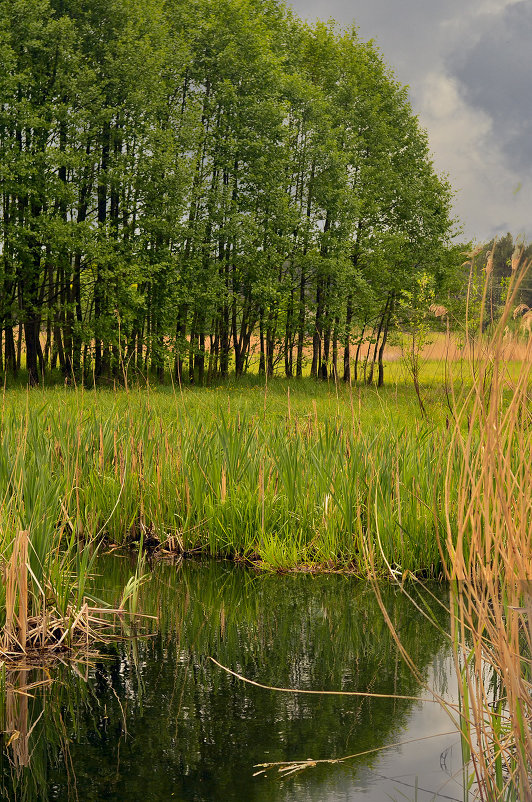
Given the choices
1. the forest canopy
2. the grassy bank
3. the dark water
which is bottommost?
the dark water

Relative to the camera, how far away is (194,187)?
25.9 metres

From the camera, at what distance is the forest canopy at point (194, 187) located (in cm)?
2225

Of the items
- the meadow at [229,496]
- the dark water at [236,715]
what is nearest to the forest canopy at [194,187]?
the meadow at [229,496]

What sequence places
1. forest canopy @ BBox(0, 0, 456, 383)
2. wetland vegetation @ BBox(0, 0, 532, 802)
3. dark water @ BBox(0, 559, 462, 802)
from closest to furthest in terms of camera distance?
1. wetland vegetation @ BBox(0, 0, 532, 802)
2. dark water @ BBox(0, 559, 462, 802)
3. forest canopy @ BBox(0, 0, 456, 383)

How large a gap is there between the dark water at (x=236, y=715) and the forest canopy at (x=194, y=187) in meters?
15.3

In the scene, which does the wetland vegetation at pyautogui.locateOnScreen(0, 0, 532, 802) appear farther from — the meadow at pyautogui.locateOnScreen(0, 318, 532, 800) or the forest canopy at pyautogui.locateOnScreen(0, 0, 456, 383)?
the forest canopy at pyautogui.locateOnScreen(0, 0, 456, 383)

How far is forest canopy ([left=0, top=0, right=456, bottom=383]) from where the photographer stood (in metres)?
22.2

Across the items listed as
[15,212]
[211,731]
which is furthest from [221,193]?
[211,731]

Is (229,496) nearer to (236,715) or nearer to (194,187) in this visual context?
(236,715)

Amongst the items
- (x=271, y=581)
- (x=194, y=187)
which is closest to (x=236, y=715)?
(x=271, y=581)

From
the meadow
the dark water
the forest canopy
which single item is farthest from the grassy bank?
the forest canopy

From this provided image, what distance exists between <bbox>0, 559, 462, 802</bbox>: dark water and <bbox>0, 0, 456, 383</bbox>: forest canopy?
15336 mm

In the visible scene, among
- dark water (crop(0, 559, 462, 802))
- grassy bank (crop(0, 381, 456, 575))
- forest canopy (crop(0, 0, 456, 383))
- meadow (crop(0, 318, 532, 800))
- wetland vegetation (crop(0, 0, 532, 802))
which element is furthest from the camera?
forest canopy (crop(0, 0, 456, 383))

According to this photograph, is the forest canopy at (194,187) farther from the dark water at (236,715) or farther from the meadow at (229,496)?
the dark water at (236,715)
